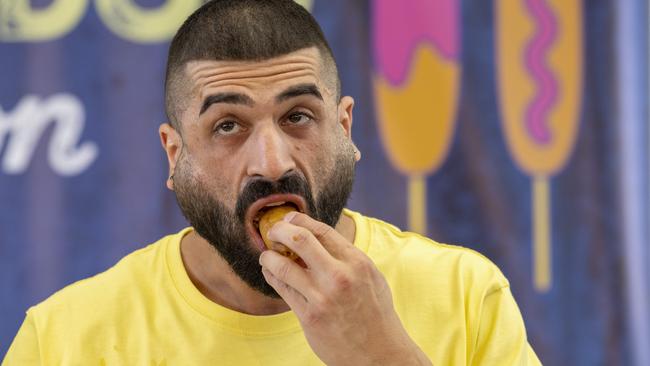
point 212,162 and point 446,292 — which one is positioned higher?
point 212,162

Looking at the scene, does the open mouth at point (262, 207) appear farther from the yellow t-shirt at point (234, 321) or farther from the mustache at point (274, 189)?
the yellow t-shirt at point (234, 321)

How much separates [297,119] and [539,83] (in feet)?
5.41

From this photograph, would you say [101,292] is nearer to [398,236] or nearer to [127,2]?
[398,236]

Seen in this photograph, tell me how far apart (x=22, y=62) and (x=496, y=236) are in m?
1.58

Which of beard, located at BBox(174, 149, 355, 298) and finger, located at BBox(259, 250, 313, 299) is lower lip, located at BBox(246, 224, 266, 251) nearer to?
beard, located at BBox(174, 149, 355, 298)

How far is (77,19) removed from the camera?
2883mm

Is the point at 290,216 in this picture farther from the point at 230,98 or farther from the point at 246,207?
the point at 230,98

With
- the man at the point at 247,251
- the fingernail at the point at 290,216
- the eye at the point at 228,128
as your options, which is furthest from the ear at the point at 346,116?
the fingernail at the point at 290,216

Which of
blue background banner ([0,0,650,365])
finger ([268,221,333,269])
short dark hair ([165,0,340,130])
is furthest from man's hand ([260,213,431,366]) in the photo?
blue background banner ([0,0,650,365])

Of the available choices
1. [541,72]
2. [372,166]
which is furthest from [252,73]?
[541,72]

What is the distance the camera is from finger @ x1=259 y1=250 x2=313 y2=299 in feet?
4.33

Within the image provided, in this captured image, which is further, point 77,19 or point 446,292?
point 77,19

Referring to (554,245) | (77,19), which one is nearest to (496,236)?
(554,245)

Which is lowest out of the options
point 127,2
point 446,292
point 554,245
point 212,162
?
point 554,245
